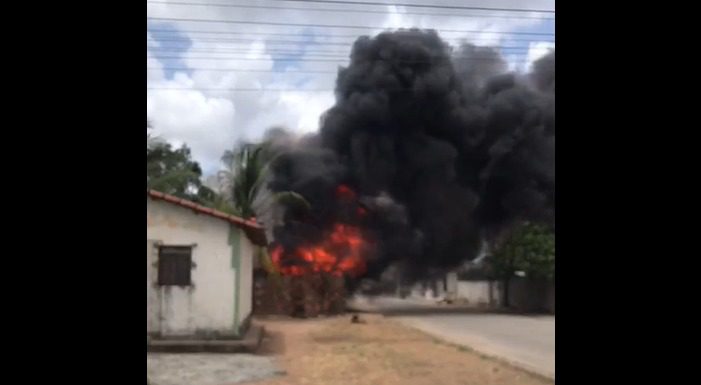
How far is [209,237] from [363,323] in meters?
3.88

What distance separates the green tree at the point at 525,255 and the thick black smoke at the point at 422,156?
137 centimetres

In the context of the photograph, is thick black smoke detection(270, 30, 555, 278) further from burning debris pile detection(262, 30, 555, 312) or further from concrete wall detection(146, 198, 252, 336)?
concrete wall detection(146, 198, 252, 336)

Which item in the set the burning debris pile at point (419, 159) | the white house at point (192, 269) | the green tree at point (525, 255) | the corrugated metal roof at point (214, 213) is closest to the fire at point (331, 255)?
the burning debris pile at point (419, 159)

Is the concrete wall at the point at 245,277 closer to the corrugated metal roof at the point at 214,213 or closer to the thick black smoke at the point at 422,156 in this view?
the corrugated metal roof at the point at 214,213

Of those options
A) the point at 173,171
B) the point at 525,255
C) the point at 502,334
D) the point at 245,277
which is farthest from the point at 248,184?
the point at 525,255

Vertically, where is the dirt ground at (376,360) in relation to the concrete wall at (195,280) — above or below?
below

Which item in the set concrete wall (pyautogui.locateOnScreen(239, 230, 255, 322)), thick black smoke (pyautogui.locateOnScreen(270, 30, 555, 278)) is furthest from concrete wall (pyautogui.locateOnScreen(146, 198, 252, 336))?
thick black smoke (pyautogui.locateOnScreen(270, 30, 555, 278))

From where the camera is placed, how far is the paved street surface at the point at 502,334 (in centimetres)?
666

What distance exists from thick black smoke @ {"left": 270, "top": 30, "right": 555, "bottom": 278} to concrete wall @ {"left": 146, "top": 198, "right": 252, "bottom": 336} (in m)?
6.72

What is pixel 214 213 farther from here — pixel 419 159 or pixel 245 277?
pixel 419 159

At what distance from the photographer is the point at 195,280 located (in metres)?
6.59
